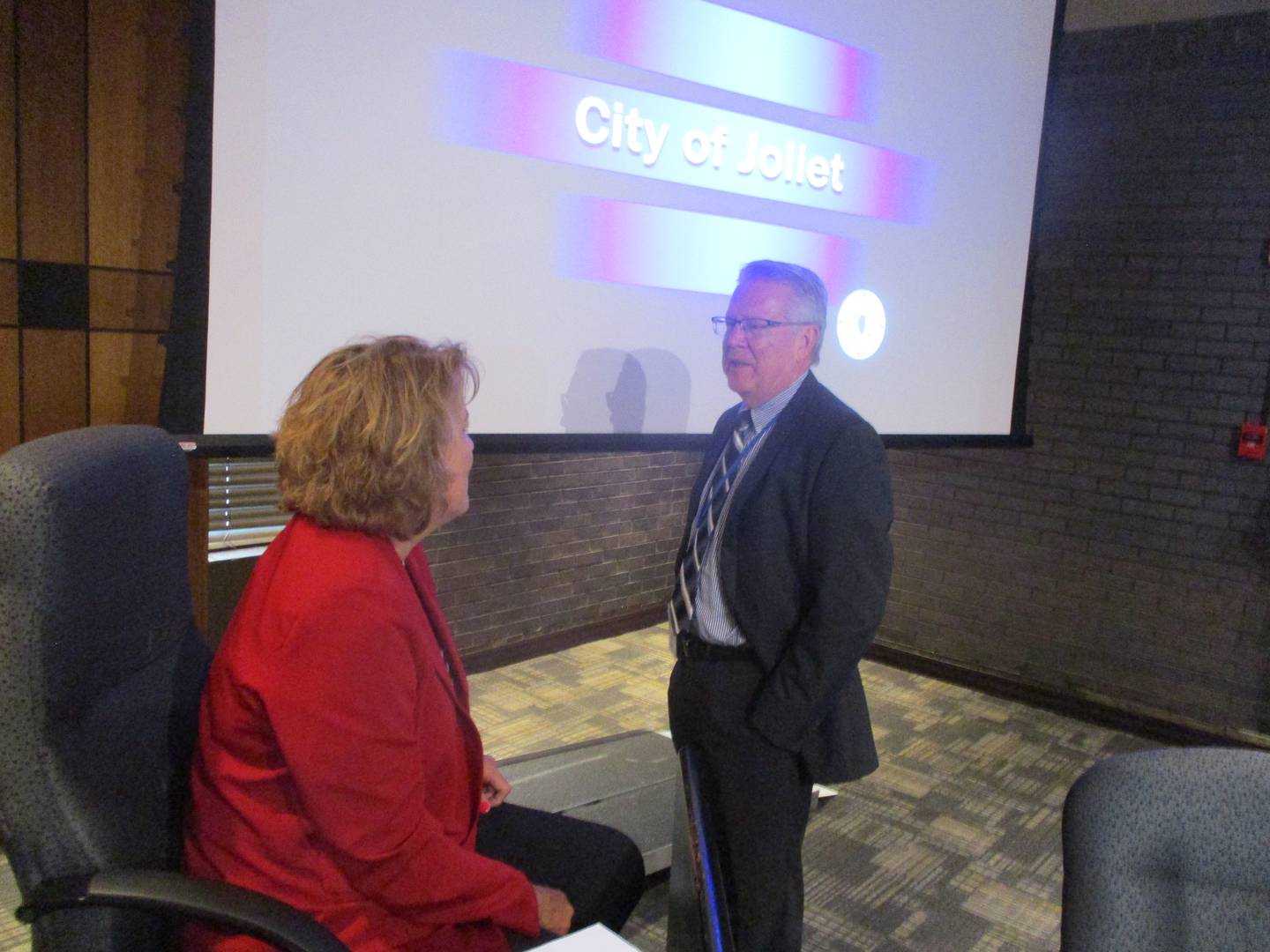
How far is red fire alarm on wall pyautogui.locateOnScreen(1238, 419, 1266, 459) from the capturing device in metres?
3.22

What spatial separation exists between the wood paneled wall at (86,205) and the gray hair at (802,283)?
1299 millimetres

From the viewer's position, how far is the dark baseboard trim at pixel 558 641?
11.9 ft

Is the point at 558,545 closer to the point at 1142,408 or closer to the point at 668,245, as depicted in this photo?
the point at 668,245

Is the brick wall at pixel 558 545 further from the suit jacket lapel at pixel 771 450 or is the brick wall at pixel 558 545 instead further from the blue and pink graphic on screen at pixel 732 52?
the suit jacket lapel at pixel 771 450

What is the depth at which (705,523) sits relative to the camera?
1813 mm

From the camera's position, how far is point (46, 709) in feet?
3.03

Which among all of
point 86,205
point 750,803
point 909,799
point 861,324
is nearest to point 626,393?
point 861,324

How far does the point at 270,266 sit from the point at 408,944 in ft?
3.87

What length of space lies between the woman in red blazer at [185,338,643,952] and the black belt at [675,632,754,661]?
2.19 ft

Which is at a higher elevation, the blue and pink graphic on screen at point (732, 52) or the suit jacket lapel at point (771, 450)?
the blue and pink graphic on screen at point (732, 52)

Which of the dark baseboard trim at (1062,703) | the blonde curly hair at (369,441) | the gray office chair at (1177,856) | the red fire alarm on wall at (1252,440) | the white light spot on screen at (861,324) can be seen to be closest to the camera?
the gray office chair at (1177,856)

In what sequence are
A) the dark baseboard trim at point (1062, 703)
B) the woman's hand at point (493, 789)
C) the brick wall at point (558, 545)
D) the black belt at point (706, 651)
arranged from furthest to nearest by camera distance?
the brick wall at point (558, 545) < the dark baseboard trim at point (1062, 703) < the black belt at point (706, 651) < the woman's hand at point (493, 789)

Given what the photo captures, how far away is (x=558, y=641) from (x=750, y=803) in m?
2.25

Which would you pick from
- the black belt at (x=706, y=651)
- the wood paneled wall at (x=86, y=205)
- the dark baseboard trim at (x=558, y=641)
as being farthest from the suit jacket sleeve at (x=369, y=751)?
the dark baseboard trim at (x=558, y=641)
